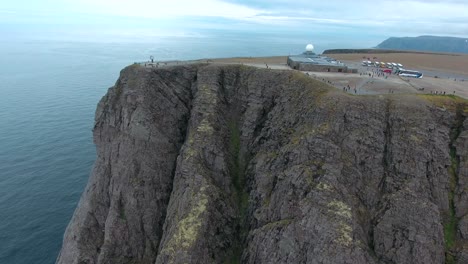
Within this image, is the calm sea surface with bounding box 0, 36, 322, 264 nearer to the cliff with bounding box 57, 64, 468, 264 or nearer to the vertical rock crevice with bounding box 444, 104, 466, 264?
the cliff with bounding box 57, 64, 468, 264

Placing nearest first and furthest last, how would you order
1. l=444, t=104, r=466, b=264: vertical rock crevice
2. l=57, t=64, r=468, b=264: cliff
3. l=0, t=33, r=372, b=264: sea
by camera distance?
l=444, t=104, r=466, b=264: vertical rock crevice, l=57, t=64, r=468, b=264: cliff, l=0, t=33, r=372, b=264: sea

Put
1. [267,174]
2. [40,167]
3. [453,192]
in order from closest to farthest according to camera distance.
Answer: [453,192] < [267,174] < [40,167]

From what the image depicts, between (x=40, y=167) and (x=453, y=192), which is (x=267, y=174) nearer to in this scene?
(x=453, y=192)

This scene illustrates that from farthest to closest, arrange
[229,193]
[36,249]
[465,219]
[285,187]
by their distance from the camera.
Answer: [36,249], [229,193], [285,187], [465,219]

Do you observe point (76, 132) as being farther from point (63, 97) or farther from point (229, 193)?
point (229, 193)

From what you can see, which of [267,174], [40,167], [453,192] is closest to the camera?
[453,192]

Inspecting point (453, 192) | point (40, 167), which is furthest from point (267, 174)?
point (40, 167)

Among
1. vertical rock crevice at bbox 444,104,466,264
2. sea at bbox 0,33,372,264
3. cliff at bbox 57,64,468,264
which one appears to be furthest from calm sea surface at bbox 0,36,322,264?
vertical rock crevice at bbox 444,104,466,264

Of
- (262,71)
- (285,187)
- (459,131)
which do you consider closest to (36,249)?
(285,187)
